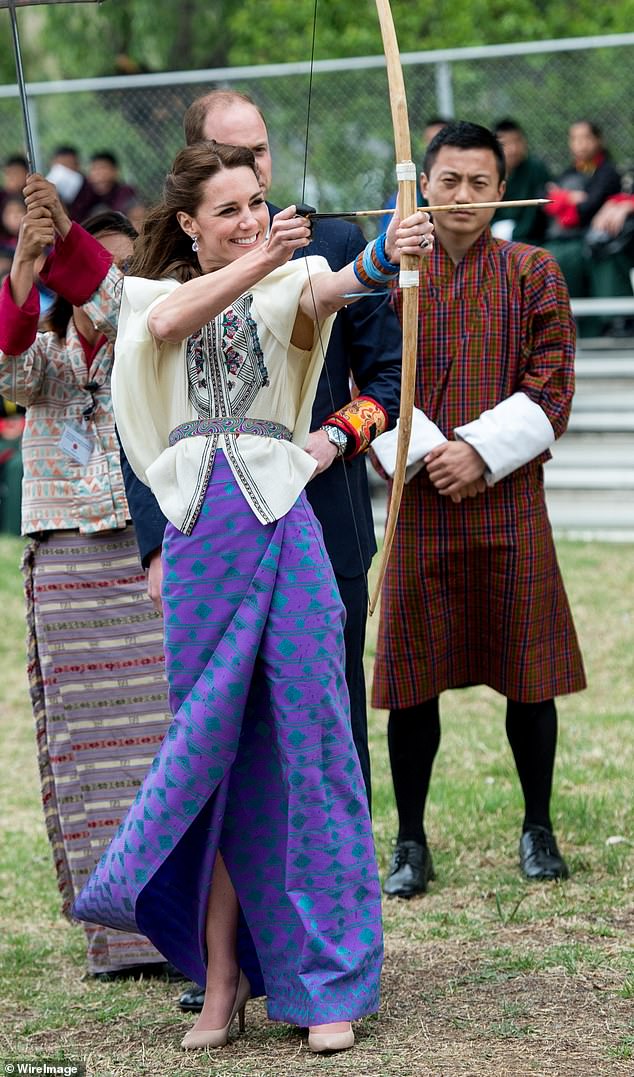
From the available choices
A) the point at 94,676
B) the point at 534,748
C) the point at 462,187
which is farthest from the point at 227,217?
the point at 534,748

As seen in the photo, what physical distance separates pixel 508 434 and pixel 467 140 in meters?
0.80

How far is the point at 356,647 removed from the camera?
3.68 metres

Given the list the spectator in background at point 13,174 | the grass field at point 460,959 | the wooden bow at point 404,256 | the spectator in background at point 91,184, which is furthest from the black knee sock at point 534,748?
the spectator in background at point 13,174

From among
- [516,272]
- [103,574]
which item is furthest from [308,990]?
[516,272]

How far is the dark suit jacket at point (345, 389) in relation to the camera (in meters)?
3.56

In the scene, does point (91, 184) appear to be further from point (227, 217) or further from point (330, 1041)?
point (330, 1041)

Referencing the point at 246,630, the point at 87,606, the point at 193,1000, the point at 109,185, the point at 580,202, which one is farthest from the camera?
the point at 109,185

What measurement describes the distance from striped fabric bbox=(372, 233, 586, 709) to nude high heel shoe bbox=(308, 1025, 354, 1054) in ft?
4.32

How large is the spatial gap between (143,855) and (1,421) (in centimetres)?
829

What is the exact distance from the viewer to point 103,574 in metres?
4.06

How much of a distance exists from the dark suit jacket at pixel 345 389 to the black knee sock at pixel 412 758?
35.6 inches

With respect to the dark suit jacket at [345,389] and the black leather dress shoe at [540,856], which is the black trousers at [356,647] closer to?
the dark suit jacket at [345,389]

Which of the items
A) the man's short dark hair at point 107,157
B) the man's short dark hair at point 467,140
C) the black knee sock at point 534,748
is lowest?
the black knee sock at point 534,748

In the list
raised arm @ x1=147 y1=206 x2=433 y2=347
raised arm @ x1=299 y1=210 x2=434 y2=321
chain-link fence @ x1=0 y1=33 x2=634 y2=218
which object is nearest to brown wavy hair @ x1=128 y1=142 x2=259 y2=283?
raised arm @ x1=147 y1=206 x2=433 y2=347
